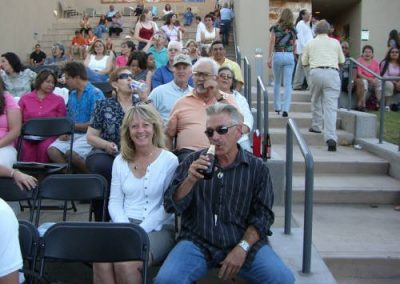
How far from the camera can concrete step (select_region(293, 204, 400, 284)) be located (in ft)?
13.8

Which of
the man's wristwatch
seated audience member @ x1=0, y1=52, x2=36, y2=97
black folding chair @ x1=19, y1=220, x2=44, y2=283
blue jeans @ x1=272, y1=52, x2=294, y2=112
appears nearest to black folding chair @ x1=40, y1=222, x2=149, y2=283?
black folding chair @ x1=19, y1=220, x2=44, y2=283

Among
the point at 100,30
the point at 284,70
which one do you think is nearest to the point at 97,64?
the point at 284,70

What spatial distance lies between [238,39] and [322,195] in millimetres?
6683

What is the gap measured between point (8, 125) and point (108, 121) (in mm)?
994

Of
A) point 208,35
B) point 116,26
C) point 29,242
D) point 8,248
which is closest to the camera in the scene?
point 8,248

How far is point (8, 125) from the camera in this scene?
4.86 m

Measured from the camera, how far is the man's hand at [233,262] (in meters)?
3.01

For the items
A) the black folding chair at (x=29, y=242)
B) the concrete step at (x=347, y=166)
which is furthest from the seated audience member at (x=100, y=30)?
the black folding chair at (x=29, y=242)

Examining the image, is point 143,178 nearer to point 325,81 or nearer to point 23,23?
point 325,81

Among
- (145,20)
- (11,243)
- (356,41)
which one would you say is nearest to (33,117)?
(11,243)

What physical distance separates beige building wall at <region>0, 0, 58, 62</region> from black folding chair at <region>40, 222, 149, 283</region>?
13.7m

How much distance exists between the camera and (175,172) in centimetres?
343

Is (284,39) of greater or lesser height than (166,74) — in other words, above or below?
above

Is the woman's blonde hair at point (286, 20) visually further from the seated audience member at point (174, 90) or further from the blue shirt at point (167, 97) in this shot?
the blue shirt at point (167, 97)
